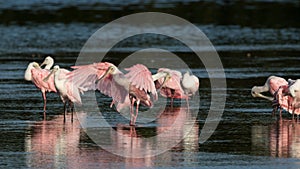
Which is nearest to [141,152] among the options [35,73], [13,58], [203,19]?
[35,73]

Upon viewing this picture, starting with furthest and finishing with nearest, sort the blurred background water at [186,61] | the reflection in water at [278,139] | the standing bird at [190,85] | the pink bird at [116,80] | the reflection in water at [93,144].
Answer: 1. the standing bird at [190,85]
2. the pink bird at [116,80]
3. the reflection in water at [278,139]
4. the blurred background water at [186,61]
5. the reflection in water at [93,144]

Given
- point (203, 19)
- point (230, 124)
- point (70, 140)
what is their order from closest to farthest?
point (70, 140) → point (230, 124) → point (203, 19)

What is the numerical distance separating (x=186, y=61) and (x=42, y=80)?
771 cm

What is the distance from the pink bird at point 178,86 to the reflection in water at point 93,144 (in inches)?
60.1

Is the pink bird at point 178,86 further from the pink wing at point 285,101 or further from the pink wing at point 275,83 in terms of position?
the pink wing at point 285,101

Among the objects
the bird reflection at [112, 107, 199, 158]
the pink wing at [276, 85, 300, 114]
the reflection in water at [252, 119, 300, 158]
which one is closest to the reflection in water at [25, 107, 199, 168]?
the bird reflection at [112, 107, 199, 158]

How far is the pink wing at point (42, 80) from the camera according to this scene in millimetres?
16734

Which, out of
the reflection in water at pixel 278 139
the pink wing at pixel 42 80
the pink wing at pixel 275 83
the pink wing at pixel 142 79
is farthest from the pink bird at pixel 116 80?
the pink wing at pixel 275 83

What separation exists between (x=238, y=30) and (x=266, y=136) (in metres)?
18.6

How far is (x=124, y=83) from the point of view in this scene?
15070mm

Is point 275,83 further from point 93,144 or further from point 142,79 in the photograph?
point 93,144

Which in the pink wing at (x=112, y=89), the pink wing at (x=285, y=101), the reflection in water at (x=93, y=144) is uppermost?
the pink wing at (x=112, y=89)

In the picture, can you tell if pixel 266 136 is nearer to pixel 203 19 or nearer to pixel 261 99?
pixel 261 99

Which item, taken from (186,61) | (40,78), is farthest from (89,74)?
(186,61)
